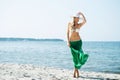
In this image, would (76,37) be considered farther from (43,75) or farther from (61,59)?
(61,59)

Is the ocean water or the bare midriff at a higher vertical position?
the bare midriff

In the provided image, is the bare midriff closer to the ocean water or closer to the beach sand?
the beach sand

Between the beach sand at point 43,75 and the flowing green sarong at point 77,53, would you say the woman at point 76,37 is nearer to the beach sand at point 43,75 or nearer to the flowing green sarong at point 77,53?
the flowing green sarong at point 77,53

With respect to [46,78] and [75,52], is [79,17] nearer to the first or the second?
[75,52]

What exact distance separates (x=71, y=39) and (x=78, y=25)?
575 millimetres

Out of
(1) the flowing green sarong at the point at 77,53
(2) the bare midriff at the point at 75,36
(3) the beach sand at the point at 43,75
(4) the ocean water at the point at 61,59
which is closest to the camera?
(1) the flowing green sarong at the point at 77,53

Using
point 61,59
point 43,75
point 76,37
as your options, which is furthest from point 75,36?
point 61,59

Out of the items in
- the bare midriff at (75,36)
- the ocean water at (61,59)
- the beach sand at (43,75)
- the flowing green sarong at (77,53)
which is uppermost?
the bare midriff at (75,36)

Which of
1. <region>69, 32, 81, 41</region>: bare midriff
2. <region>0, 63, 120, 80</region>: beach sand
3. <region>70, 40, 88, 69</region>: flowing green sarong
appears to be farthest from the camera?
<region>0, 63, 120, 80</region>: beach sand

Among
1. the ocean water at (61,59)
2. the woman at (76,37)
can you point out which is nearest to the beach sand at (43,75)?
the woman at (76,37)

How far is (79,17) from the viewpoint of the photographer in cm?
961

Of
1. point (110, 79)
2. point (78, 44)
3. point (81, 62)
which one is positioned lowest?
point (110, 79)

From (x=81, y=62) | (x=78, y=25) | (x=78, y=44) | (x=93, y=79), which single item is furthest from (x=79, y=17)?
(x=93, y=79)

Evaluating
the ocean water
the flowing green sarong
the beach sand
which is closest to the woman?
the flowing green sarong
